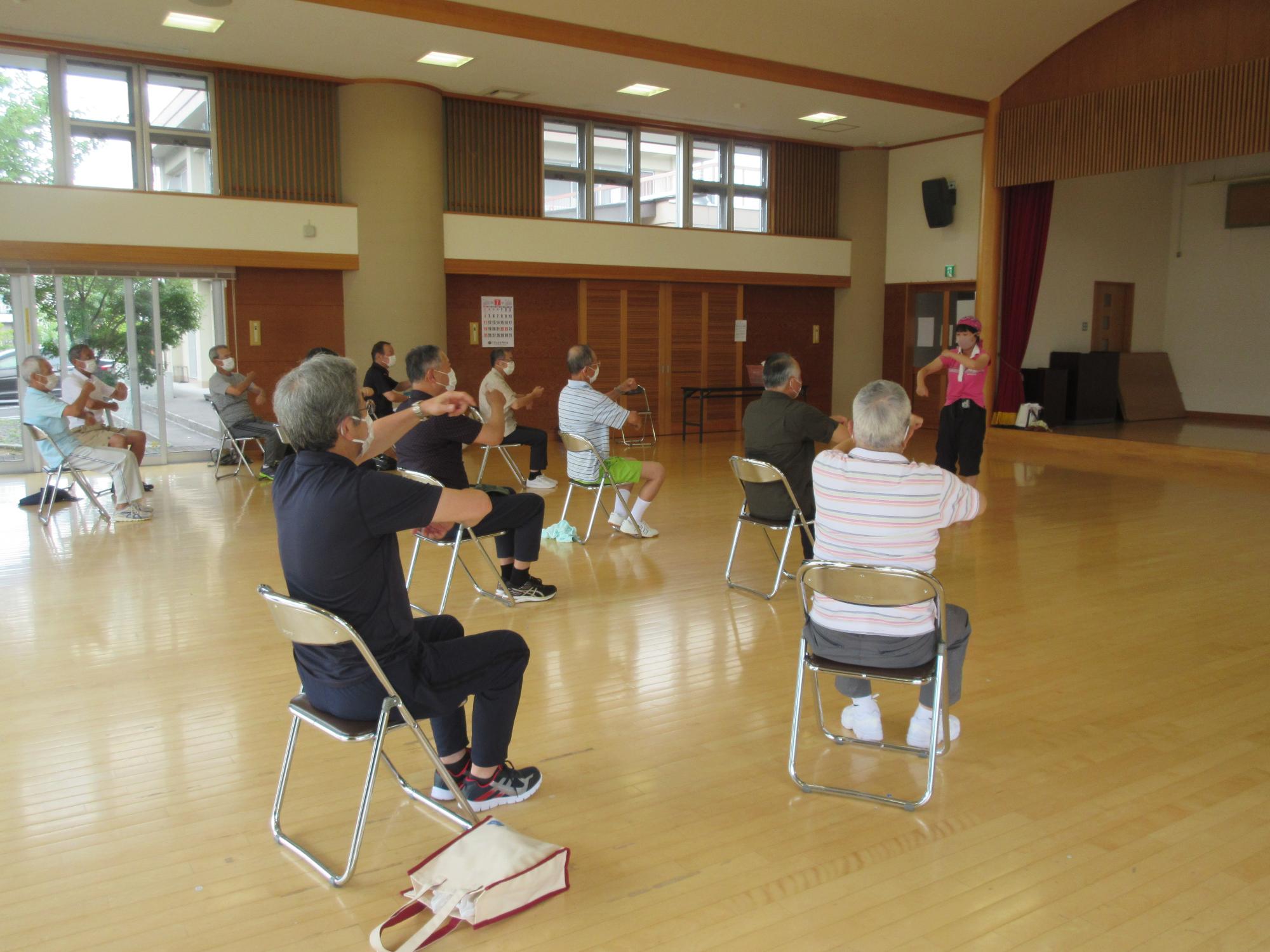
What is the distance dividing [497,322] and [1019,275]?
652 centimetres

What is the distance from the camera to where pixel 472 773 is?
291 cm

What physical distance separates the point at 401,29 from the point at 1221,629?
7.76 m

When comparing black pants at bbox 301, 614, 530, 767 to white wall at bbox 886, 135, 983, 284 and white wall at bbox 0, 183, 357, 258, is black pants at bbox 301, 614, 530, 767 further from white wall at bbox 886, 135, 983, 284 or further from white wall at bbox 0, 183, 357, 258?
white wall at bbox 886, 135, 983, 284

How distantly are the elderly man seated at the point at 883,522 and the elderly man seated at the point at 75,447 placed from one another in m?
5.90

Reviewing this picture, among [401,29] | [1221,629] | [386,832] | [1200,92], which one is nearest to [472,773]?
[386,832]

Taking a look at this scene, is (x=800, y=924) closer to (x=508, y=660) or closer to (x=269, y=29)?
(x=508, y=660)

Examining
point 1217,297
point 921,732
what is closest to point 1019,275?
point 1217,297

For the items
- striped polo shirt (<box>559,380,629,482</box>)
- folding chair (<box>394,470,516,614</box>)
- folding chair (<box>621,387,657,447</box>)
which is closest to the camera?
folding chair (<box>394,470,516,614</box>)

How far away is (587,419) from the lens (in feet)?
20.5

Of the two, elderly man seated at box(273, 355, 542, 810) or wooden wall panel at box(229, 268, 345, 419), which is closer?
elderly man seated at box(273, 355, 542, 810)

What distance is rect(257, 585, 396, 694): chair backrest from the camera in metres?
2.35

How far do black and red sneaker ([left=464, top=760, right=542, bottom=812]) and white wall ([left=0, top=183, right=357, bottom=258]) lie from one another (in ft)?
28.0

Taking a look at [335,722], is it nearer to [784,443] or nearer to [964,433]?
[784,443]

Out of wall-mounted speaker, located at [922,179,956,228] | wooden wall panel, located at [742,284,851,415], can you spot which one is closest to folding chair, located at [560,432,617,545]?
wooden wall panel, located at [742,284,851,415]
